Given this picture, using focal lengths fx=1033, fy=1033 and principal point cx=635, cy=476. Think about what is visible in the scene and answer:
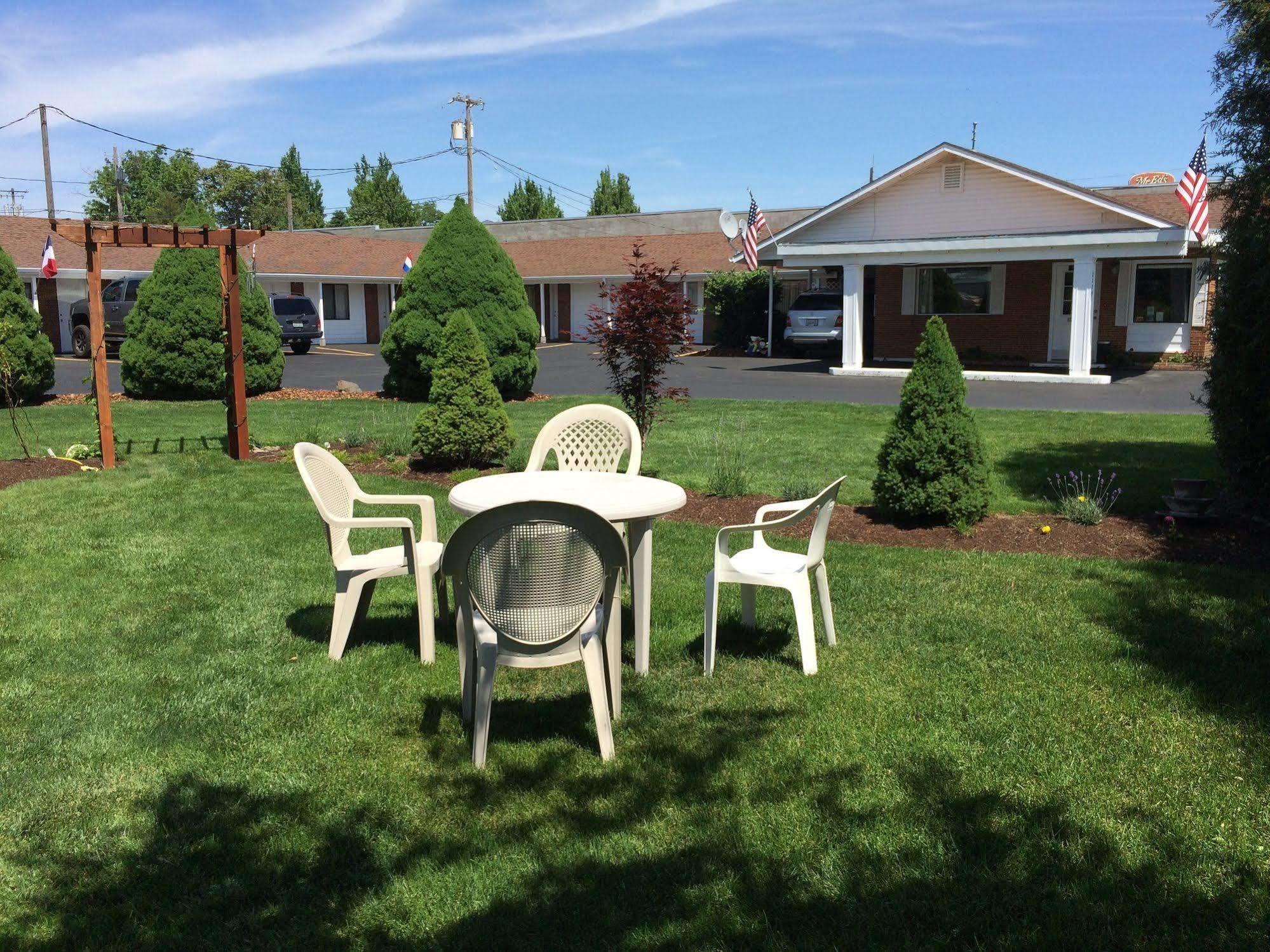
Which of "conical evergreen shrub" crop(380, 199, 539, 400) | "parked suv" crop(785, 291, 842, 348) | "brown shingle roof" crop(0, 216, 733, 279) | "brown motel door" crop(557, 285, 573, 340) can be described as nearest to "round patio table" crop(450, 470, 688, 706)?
"conical evergreen shrub" crop(380, 199, 539, 400)

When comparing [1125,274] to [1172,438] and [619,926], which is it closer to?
[1172,438]

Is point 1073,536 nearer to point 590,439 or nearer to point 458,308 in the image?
point 590,439

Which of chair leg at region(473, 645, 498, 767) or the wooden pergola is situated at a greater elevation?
the wooden pergola

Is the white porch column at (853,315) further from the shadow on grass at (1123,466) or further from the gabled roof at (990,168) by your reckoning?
the shadow on grass at (1123,466)

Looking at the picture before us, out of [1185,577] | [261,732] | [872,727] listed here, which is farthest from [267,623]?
[1185,577]

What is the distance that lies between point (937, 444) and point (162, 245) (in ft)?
28.1

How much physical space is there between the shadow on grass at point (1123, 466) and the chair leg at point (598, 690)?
5.66 metres

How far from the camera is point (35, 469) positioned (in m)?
10.1

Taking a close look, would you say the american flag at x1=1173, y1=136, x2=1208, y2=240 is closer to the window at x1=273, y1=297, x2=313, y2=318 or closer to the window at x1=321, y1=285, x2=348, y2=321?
the window at x1=273, y1=297, x2=313, y2=318

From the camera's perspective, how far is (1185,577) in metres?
6.14

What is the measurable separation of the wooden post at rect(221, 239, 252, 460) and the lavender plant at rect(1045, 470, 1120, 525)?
318 inches

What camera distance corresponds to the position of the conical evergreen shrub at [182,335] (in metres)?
16.9

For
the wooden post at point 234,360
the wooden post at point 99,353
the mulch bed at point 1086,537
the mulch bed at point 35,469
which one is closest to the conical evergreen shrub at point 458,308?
the wooden post at point 234,360

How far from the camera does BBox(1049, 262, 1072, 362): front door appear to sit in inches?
946
